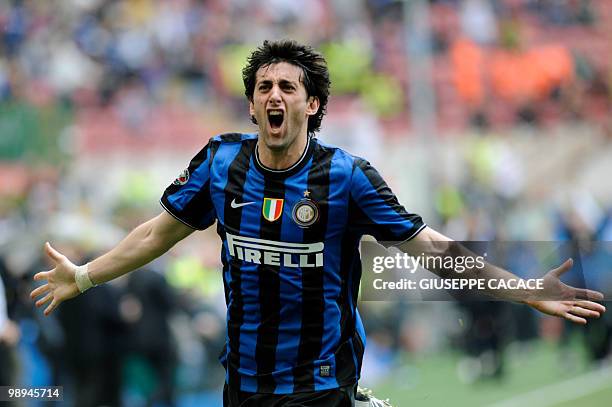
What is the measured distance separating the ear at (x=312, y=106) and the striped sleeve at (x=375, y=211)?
27 centimetres

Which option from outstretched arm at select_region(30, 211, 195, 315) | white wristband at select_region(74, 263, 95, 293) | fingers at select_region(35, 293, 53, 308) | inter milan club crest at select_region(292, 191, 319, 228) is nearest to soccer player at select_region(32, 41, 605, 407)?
inter milan club crest at select_region(292, 191, 319, 228)

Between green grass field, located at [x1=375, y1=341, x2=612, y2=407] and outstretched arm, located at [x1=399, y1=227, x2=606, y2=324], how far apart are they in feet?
18.5

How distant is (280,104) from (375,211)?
1.75 feet

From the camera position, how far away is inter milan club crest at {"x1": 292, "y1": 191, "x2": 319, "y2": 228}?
407 cm

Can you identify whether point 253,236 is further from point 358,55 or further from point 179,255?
point 358,55

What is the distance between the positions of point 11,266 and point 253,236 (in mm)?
5398

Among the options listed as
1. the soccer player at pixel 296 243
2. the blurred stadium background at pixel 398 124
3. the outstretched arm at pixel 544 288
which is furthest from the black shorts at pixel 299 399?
the blurred stadium background at pixel 398 124

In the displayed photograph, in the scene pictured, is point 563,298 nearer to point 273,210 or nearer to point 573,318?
point 573,318

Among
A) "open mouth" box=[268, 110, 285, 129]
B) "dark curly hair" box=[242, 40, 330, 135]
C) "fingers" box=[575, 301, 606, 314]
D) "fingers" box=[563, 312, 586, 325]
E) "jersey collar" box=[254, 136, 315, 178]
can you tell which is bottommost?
"fingers" box=[563, 312, 586, 325]

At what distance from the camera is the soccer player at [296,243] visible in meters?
4.08

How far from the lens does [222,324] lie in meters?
10.6

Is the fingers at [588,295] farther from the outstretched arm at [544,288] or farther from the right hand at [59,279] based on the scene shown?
the right hand at [59,279]

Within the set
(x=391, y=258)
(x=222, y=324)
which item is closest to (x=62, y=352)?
(x=222, y=324)

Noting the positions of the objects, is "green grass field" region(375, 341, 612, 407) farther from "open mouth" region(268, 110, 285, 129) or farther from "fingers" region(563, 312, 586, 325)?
"open mouth" region(268, 110, 285, 129)
